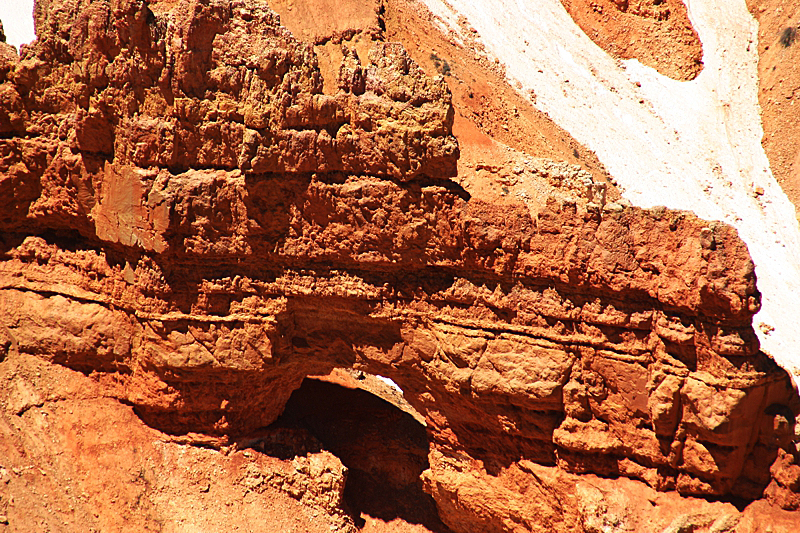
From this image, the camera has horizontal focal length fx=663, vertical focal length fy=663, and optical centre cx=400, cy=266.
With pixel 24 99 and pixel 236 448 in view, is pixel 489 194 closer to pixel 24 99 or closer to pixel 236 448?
pixel 236 448

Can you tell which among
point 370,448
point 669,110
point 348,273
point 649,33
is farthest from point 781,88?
point 348,273

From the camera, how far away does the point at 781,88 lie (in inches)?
1072

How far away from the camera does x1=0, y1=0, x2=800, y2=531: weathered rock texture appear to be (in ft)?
27.3

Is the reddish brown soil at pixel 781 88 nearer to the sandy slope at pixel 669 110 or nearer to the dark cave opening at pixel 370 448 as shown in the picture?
the sandy slope at pixel 669 110

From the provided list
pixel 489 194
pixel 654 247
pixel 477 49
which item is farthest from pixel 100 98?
pixel 477 49

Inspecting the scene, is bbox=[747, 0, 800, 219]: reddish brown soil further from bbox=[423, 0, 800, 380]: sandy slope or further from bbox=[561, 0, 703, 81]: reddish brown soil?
bbox=[561, 0, 703, 81]: reddish brown soil

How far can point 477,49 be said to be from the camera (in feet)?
94.1

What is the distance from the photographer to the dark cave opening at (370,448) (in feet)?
38.9

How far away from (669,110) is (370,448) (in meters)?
23.2

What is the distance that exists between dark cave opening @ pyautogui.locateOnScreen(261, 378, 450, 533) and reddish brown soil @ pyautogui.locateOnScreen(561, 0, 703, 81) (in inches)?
951

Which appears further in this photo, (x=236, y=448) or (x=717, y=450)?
(x=236, y=448)

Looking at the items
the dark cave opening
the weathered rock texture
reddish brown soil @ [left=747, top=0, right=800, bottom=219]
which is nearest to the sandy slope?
reddish brown soil @ [left=747, top=0, right=800, bottom=219]

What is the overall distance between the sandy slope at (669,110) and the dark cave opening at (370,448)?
1621 cm

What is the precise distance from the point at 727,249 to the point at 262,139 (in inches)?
239
